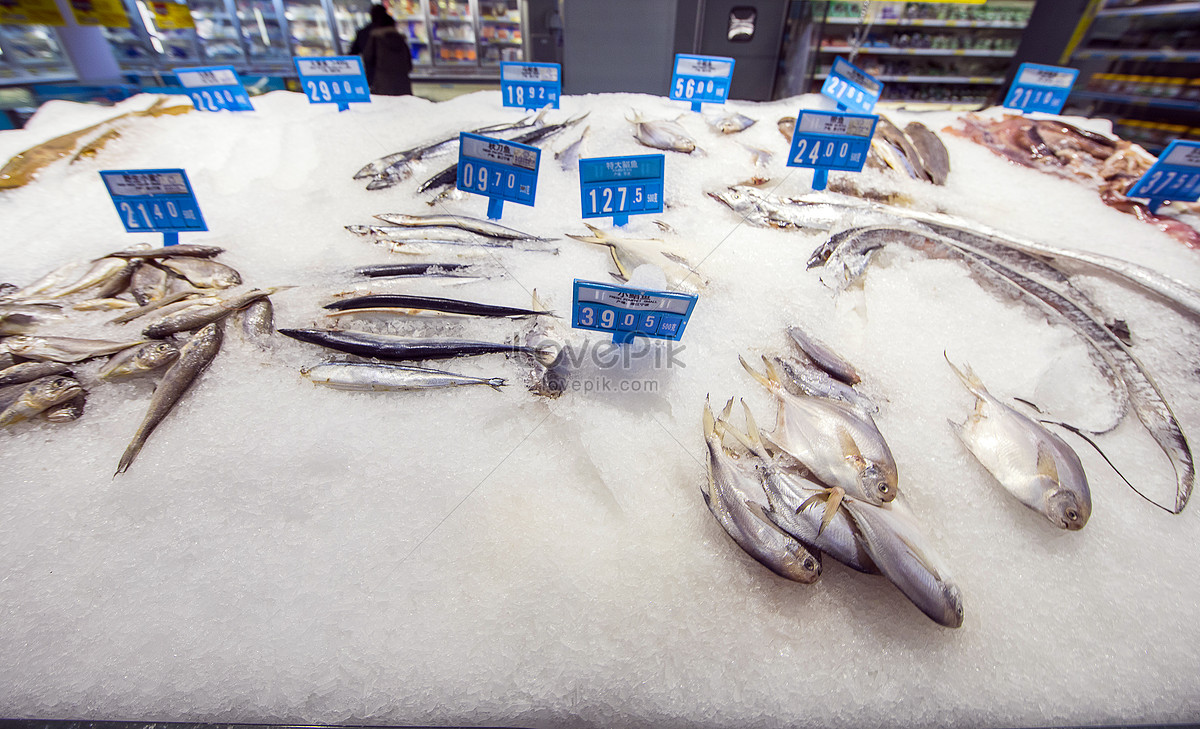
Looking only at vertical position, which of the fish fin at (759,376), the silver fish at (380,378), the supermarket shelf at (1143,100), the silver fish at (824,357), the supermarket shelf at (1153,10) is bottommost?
the silver fish at (380,378)

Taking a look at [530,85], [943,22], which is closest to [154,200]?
[530,85]

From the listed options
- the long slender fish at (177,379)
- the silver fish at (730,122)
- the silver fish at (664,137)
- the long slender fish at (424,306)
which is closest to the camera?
the long slender fish at (177,379)

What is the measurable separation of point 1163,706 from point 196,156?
Answer: 3.86 metres

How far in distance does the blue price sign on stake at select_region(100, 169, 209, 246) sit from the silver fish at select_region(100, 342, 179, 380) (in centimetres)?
62

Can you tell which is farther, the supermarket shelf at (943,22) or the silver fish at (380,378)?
the supermarket shelf at (943,22)

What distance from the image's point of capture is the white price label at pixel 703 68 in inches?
108

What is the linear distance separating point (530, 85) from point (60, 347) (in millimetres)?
2379

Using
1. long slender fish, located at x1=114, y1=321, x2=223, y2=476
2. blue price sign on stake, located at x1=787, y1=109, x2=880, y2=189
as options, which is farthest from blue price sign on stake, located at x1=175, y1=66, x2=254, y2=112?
blue price sign on stake, located at x1=787, y1=109, x2=880, y2=189

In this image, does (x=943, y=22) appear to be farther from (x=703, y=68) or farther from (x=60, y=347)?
(x=60, y=347)

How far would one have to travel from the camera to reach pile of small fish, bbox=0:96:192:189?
2.05 m

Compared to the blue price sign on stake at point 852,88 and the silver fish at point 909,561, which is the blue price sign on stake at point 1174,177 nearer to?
the blue price sign on stake at point 852,88

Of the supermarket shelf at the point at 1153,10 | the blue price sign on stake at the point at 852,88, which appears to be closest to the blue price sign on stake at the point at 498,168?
the blue price sign on stake at the point at 852,88

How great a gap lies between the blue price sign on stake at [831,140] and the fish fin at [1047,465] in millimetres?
1376

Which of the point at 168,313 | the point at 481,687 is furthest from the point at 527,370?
the point at 168,313
